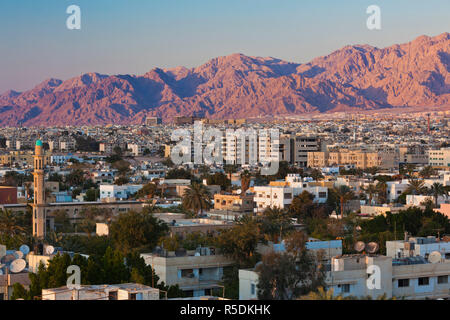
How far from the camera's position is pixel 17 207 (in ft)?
146

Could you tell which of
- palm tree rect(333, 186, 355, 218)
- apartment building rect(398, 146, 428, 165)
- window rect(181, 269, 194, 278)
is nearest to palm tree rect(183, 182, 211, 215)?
palm tree rect(333, 186, 355, 218)

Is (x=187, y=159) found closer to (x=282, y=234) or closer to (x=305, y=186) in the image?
(x=305, y=186)

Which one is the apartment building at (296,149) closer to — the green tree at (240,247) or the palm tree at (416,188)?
the palm tree at (416,188)

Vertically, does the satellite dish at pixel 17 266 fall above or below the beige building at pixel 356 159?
above

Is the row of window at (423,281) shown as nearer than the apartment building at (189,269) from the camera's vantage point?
Yes

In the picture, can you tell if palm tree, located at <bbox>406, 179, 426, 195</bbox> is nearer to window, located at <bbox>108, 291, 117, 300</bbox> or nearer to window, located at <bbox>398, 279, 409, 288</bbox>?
window, located at <bbox>398, 279, 409, 288</bbox>

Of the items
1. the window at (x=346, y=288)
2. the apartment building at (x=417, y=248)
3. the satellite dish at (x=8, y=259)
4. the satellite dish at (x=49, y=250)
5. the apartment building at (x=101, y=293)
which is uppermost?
the apartment building at (x=101, y=293)

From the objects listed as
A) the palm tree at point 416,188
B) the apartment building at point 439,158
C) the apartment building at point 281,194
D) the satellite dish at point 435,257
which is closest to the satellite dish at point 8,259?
the satellite dish at point 435,257

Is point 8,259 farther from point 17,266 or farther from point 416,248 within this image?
point 416,248

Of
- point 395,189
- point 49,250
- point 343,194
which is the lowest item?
point 395,189

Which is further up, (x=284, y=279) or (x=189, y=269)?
(x=284, y=279)

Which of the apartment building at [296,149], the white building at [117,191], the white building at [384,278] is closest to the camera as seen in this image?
the white building at [384,278]

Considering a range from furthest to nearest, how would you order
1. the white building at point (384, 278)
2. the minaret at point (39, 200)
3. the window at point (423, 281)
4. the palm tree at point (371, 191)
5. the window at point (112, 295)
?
the palm tree at point (371, 191) < the minaret at point (39, 200) < the window at point (423, 281) < the white building at point (384, 278) < the window at point (112, 295)

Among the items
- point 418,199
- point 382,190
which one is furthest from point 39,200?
point 382,190
